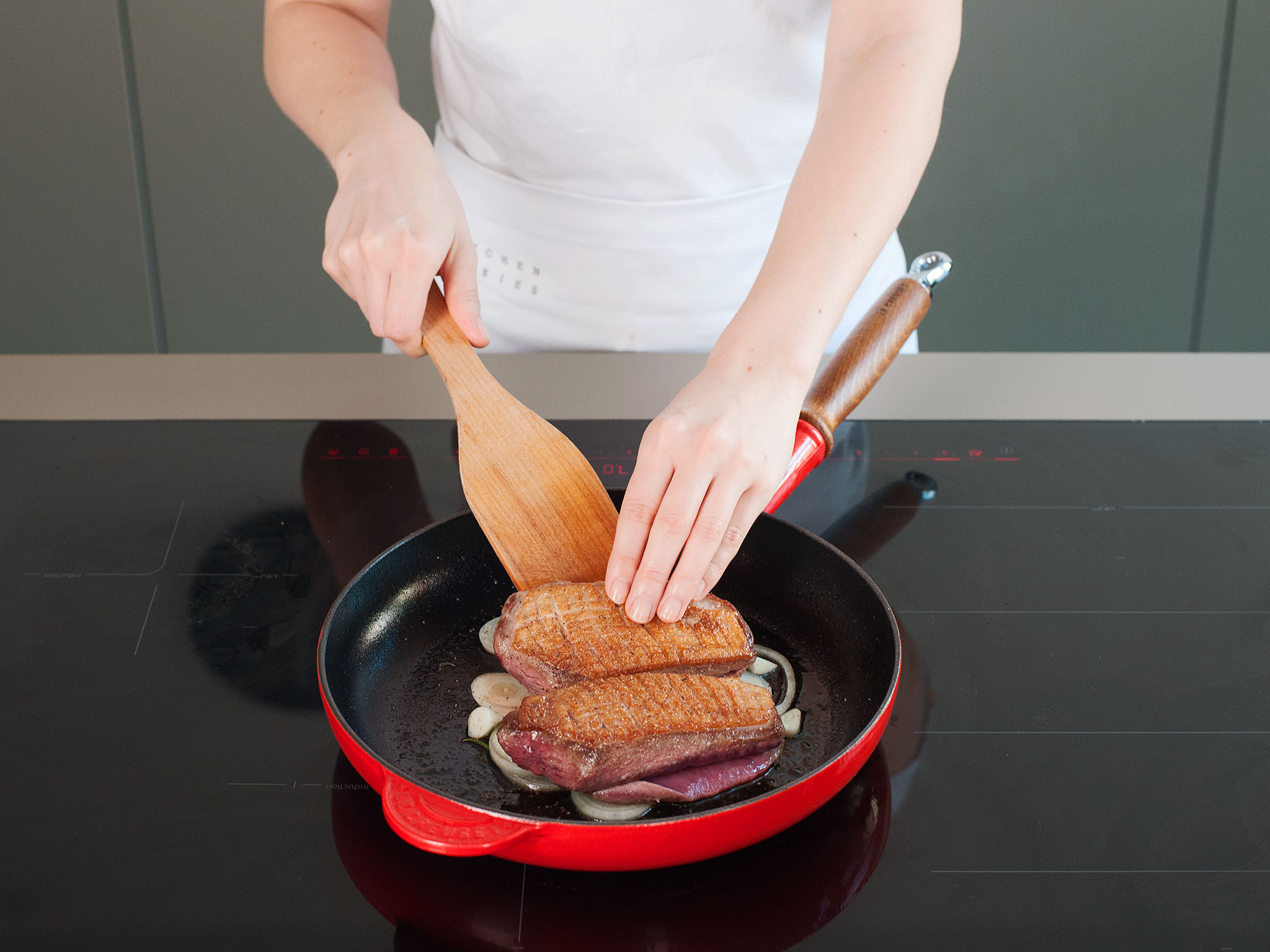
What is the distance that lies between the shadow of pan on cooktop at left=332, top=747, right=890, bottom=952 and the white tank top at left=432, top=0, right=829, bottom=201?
1040 millimetres

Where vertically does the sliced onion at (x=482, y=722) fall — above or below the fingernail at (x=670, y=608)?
below

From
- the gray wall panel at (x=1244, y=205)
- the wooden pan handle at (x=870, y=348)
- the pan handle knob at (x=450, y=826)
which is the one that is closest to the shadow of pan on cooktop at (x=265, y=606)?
the pan handle knob at (x=450, y=826)

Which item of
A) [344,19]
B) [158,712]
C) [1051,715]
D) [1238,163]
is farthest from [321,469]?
[1238,163]

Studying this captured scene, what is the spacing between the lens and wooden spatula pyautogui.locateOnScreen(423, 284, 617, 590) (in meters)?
1.02

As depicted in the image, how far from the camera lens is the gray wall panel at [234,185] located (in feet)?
8.30

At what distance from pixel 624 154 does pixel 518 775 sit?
3.25 ft

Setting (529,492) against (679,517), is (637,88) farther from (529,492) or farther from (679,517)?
(679,517)

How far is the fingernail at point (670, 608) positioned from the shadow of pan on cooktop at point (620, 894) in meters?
0.21

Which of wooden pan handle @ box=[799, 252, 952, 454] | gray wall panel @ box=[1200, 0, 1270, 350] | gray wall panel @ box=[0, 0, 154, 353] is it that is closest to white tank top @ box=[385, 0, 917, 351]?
Result: wooden pan handle @ box=[799, 252, 952, 454]

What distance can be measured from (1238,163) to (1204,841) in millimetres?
2534

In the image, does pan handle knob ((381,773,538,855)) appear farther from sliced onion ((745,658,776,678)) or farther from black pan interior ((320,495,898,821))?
sliced onion ((745,658,776,678))

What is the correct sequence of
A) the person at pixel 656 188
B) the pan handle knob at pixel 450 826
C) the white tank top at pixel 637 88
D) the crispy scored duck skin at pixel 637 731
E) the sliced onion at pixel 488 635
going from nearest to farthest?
the pan handle knob at pixel 450 826, the crispy scored duck skin at pixel 637 731, the person at pixel 656 188, the sliced onion at pixel 488 635, the white tank top at pixel 637 88

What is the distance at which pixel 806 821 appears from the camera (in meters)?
0.81

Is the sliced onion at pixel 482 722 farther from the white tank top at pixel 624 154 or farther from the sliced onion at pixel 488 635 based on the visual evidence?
the white tank top at pixel 624 154
